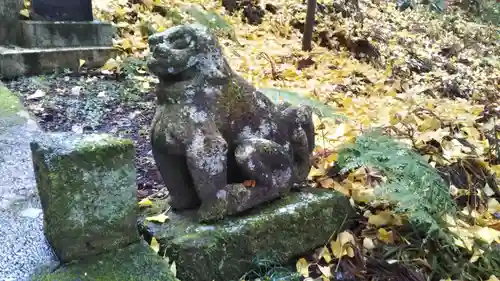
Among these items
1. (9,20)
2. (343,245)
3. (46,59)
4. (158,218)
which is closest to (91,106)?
(46,59)

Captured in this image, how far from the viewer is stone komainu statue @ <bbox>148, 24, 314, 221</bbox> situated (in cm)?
207

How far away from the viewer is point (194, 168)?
6.80ft

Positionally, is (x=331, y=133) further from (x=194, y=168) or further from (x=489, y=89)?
(x=489, y=89)

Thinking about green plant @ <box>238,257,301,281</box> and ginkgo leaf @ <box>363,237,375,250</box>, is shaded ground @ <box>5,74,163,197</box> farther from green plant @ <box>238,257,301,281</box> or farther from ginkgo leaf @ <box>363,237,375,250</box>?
ginkgo leaf @ <box>363,237,375,250</box>

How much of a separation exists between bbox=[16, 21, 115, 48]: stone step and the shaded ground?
532 millimetres

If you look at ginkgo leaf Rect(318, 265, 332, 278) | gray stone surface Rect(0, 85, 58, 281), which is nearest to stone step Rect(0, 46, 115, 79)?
gray stone surface Rect(0, 85, 58, 281)

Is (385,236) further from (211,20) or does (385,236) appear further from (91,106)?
(211,20)

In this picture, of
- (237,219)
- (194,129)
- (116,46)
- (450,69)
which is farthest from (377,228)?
(450,69)

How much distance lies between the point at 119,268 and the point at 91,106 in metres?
2.70

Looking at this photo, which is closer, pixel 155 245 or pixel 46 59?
pixel 155 245

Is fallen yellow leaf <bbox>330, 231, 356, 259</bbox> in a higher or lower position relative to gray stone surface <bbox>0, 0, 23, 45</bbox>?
lower

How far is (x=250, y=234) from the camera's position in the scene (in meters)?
2.21

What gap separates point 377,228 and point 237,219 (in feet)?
3.33

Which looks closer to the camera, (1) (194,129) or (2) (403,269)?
(1) (194,129)
